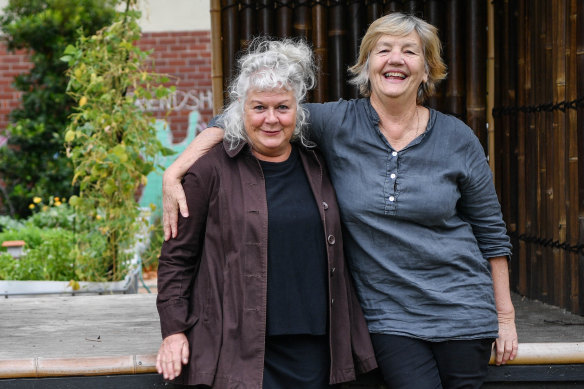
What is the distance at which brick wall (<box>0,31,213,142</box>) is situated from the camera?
29.4 ft

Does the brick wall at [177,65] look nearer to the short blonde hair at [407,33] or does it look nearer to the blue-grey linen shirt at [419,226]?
the short blonde hair at [407,33]

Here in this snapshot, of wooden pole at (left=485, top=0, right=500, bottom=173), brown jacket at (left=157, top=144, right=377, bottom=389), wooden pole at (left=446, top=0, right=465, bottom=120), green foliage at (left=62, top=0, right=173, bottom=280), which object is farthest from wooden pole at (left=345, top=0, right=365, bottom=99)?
green foliage at (left=62, top=0, right=173, bottom=280)

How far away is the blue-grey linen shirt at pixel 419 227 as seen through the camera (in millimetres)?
2322

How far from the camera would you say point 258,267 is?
219 cm

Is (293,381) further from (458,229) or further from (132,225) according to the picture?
(132,225)

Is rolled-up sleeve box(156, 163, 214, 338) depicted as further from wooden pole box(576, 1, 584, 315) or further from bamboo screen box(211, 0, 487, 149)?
wooden pole box(576, 1, 584, 315)

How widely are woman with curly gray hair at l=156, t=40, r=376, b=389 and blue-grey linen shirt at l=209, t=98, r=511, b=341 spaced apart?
0.40 ft

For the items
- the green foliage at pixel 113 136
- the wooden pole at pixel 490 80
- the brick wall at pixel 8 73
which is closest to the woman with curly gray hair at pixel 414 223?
the wooden pole at pixel 490 80

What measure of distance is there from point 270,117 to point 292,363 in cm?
75

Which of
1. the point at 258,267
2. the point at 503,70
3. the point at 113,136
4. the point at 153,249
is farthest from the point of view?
the point at 153,249

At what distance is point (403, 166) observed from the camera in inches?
92.2

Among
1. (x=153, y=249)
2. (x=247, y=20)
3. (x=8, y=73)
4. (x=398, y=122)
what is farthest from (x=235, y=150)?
(x=8, y=73)

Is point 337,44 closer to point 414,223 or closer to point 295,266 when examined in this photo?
point 414,223

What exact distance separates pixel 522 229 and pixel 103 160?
251 cm
